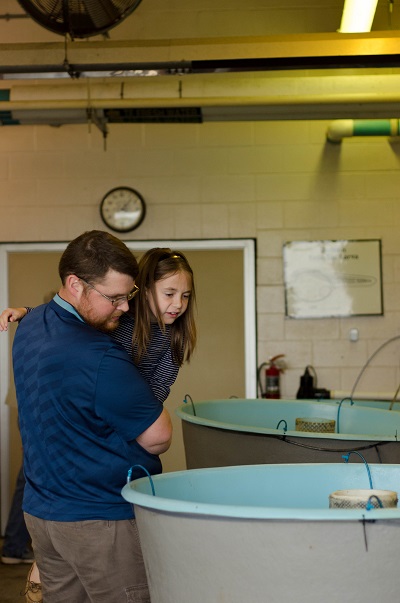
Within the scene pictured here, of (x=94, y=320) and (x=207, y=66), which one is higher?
(x=207, y=66)

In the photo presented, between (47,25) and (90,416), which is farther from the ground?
(47,25)

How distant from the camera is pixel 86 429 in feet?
6.60

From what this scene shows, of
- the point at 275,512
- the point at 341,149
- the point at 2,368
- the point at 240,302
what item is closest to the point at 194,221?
the point at 240,302

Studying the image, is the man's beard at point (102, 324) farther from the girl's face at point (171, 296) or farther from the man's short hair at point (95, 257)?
the girl's face at point (171, 296)

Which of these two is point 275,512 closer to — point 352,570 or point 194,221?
point 352,570

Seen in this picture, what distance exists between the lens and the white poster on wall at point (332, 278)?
5398 mm

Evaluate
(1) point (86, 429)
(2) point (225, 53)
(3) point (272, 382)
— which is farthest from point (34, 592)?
(3) point (272, 382)

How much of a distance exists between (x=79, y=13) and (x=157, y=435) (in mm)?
1860

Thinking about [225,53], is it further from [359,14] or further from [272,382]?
[272,382]

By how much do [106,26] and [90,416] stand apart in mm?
1829

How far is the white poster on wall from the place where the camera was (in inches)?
213

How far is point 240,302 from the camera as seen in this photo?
5539mm

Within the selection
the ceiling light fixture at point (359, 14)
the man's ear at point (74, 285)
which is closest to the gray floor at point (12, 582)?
the man's ear at point (74, 285)

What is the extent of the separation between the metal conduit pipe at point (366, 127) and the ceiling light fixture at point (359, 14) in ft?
2.33
